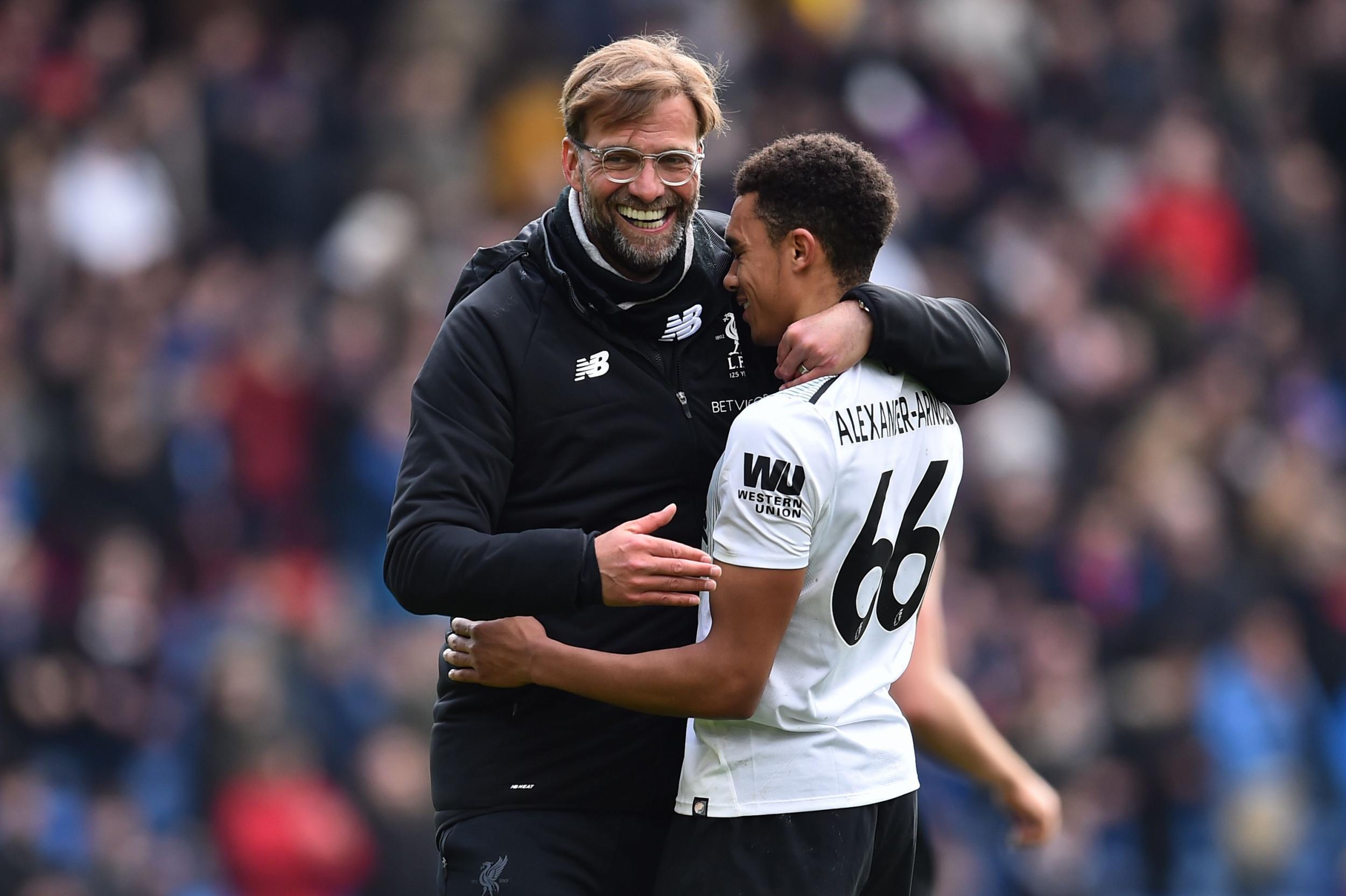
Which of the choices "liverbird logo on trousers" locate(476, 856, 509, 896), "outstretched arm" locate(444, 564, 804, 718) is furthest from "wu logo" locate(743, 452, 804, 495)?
"liverbird logo on trousers" locate(476, 856, 509, 896)

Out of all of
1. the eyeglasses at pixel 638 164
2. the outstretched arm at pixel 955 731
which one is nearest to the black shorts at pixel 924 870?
the outstretched arm at pixel 955 731

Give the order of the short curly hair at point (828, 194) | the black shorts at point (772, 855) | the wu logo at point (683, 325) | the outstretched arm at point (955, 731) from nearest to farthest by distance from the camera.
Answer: the black shorts at point (772, 855)
the short curly hair at point (828, 194)
the wu logo at point (683, 325)
the outstretched arm at point (955, 731)

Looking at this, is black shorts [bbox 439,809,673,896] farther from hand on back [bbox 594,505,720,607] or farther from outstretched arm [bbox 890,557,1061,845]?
outstretched arm [bbox 890,557,1061,845]

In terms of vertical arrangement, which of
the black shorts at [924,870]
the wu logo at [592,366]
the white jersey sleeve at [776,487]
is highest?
the wu logo at [592,366]

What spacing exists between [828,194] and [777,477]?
0.61 m

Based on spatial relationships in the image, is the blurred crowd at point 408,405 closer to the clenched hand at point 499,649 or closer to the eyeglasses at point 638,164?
the clenched hand at point 499,649

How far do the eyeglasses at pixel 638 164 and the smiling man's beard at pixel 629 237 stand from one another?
0.03m

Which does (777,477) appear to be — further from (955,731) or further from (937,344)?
(955,731)

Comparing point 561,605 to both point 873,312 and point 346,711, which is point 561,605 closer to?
point 873,312

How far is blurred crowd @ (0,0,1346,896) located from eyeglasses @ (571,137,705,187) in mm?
4742

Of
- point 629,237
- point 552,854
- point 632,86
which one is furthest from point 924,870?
point 632,86

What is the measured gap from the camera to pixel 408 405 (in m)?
9.54

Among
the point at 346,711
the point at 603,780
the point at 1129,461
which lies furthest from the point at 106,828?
the point at 1129,461

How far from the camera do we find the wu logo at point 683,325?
4.03 metres
